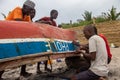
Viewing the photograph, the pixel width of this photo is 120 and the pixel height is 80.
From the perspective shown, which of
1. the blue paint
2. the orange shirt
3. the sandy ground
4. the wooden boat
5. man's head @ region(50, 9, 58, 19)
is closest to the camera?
the blue paint

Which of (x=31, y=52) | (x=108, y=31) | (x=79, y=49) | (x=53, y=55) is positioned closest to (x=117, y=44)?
(x=108, y=31)

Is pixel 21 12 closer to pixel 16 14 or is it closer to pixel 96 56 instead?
pixel 16 14

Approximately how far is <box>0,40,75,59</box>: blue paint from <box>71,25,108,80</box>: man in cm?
82

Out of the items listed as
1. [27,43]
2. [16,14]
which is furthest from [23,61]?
[16,14]

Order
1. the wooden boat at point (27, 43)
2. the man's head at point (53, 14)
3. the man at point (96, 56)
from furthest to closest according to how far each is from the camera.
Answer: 1. the man's head at point (53, 14)
2. the man at point (96, 56)
3. the wooden boat at point (27, 43)

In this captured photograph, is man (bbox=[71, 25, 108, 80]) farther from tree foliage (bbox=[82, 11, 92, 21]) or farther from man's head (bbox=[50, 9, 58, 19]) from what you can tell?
tree foliage (bbox=[82, 11, 92, 21])

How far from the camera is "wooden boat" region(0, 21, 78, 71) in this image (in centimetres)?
588

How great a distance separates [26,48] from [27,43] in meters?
0.15

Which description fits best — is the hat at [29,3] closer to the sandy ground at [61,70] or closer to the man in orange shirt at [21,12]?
the man in orange shirt at [21,12]

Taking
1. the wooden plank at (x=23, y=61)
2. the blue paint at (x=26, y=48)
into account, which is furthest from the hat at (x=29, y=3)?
the wooden plank at (x=23, y=61)

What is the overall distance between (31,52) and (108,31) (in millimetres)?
9737

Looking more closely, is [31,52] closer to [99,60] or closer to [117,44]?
[99,60]

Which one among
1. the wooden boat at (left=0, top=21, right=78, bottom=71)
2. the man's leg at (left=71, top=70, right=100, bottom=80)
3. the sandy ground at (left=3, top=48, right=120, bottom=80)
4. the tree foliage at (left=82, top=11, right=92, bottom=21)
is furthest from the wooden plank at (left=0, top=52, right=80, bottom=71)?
the tree foliage at (left=82, top=11, right=92, bottom=21)

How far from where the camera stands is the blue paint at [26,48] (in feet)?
19.0
